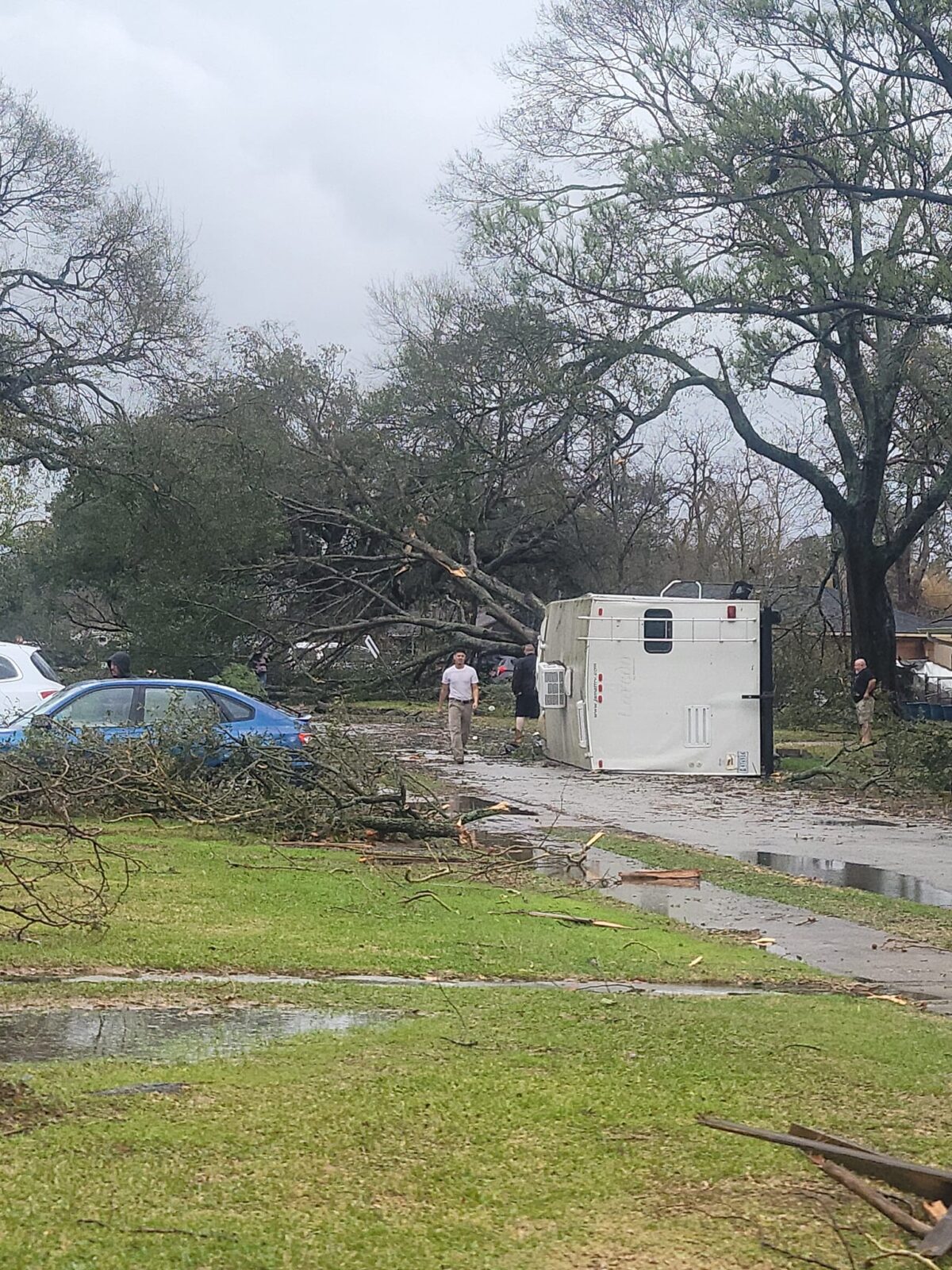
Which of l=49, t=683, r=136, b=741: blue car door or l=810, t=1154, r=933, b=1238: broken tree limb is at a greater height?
l=49, t=683, r=136, b=741: blue car door

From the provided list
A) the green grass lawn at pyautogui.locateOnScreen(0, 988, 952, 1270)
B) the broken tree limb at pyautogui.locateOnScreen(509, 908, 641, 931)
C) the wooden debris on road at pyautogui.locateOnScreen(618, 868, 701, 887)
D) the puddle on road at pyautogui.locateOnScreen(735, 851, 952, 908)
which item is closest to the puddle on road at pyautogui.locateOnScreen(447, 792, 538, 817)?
the puddle on road at pyautogui.locateOnScreen(735, 851, 952, 908)

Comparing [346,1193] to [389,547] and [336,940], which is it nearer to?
[336,940]

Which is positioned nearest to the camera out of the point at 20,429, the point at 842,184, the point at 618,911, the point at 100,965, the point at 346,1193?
the point at 346,1193

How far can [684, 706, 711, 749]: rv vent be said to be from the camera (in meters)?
22.5

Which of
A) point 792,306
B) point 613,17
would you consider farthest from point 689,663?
point 613,17

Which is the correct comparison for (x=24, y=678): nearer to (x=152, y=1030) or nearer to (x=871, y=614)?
(x=152, y=1030)

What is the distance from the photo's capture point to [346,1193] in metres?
3.95

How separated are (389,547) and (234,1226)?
109 feet

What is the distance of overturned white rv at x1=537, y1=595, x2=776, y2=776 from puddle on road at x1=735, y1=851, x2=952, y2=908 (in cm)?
786

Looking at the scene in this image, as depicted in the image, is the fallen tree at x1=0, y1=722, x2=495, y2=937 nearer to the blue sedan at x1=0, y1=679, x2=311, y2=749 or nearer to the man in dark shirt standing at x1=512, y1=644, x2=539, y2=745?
the blue sedan at x1=0, y1=679, x2=311, y2=749

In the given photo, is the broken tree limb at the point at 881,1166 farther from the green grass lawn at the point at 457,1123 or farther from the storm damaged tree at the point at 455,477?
the storm damaged tree at the point at 455,477

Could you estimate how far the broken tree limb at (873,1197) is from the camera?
370cm

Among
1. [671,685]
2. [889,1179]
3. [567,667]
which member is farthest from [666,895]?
[567,667]

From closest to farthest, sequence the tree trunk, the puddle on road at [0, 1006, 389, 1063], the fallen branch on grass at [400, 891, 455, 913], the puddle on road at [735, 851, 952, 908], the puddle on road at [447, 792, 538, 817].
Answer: the puddle on road at [0, 1006, 389, 1063]
the fallen branch on grass at [400, 891, 455, 913]
the puddle on road at [735, 851, 952, 908]
the puddle on road at [447, 792, 538, 817]
the tree trunk
